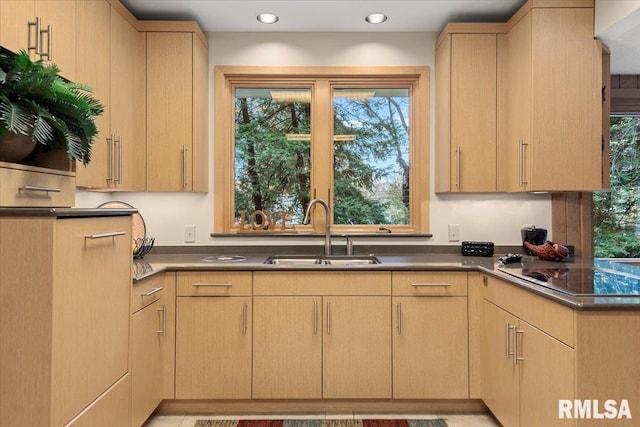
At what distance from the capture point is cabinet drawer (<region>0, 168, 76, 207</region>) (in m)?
1.36

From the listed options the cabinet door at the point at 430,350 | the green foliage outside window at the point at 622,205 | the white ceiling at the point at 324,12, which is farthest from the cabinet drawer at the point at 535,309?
the white ceiling at the point at 324,12

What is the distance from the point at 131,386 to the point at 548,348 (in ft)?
5.81

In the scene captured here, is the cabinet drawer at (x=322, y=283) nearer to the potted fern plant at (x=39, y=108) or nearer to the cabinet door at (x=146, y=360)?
the cabinet door at (x=146, y=360)

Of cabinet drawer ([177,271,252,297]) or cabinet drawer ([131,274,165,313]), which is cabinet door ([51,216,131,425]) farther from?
cabinet drawer ([177,271,252,297])

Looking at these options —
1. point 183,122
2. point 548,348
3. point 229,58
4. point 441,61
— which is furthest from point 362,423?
point 229,58

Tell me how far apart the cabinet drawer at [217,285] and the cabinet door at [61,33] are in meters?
1.19

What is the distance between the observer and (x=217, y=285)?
2.40 meters

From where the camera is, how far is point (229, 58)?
9.82 feet

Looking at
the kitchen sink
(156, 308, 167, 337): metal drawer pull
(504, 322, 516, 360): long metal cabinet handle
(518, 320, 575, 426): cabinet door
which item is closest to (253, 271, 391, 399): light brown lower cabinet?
the kitchen sink

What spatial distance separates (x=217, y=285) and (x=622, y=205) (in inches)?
117

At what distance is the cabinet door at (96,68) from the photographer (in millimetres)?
2098

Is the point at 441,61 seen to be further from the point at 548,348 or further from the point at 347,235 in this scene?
the point at 548,348

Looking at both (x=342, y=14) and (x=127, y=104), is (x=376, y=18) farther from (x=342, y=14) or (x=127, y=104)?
(x=127, y=104)

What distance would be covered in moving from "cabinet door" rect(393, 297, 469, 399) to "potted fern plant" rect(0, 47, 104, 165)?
1770mm
